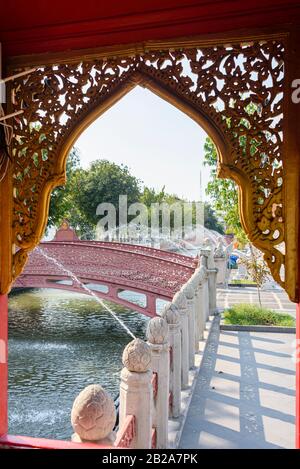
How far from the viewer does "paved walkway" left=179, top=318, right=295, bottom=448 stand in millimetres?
4113

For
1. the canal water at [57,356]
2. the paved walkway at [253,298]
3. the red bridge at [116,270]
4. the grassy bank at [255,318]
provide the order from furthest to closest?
the red bridge at [116,270] < the paved walkway at [253,298] < the grassy bank at [255,318] < the canal water at [57,356]

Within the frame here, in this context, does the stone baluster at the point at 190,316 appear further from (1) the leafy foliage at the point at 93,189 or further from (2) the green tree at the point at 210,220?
(2) the green tree at the point at 210,220

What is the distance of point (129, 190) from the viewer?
3058 cm

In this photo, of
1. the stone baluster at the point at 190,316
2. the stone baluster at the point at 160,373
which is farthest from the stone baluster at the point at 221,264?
the stone baluster at the point at 160,373

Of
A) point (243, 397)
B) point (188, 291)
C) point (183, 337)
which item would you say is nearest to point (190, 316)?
point (188, 291)

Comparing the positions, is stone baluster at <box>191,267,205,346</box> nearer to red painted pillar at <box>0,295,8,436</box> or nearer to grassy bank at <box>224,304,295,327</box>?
grassy bank at <box>224,304,295,327</box>

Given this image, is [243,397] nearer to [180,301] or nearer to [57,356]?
[180,301]

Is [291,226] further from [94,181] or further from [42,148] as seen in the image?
[94,181]

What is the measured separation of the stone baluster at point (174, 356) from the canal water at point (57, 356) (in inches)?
127

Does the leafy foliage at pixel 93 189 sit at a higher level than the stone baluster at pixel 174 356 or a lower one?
higher

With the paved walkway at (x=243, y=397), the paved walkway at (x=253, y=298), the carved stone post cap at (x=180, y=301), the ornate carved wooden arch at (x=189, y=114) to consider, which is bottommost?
the paved walkway at (x=243, y=397)

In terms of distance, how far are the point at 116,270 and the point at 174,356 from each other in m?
7.78

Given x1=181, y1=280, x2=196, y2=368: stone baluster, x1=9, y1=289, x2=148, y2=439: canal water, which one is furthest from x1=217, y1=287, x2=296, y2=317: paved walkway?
x1=181, y1=280, x2=196, y2=368: stone baluster

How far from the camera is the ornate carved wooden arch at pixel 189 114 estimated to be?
210 centimetres
